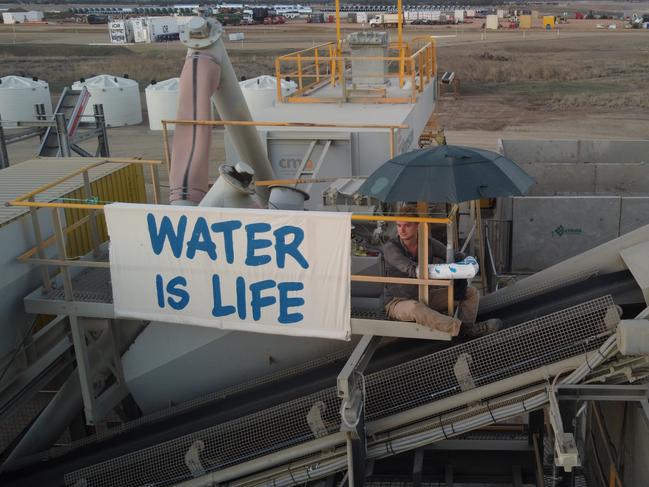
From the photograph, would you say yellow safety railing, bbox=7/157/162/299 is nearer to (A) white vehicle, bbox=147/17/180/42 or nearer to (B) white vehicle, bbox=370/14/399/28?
(B) white vehicle, bbox=370/14/399/28

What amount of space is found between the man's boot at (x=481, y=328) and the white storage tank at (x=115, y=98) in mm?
28805

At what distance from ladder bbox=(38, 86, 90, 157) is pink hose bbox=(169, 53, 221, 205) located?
6941 mm

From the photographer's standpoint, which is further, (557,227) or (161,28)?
(161,28)

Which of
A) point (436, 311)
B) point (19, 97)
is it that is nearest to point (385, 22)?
point (19, 97)

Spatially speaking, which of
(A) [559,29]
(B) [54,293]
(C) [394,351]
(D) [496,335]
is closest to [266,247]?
(C) [394,351]

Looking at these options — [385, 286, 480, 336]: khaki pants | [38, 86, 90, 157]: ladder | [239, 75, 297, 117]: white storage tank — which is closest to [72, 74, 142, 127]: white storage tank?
[239, 75, 297, 117]: white storage tank

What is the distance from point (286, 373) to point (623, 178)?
10652 millimetres

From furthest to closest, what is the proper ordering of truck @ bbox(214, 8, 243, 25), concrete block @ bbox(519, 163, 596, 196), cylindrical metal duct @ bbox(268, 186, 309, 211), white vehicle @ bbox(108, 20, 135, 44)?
1. truck @ bbox(214, 8, 243, 25)
2. white vehicle @ bbox(108, 20, 135, 44)
3. concrete block @ bbox(519, 163, 596, 196)
4. cylindrical metal duct @ bbox(268, 186, 309, 211)

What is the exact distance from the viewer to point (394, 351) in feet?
23.8

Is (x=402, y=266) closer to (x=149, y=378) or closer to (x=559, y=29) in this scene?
(x=149, y=378)

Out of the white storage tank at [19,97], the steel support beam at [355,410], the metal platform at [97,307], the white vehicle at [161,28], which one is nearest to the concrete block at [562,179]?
the metal platform at [97,307]

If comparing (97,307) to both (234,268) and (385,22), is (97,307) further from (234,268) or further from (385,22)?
(385,22)

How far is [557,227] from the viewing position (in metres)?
12.6

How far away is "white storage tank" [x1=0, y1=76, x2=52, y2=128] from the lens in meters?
31.7
